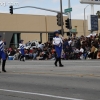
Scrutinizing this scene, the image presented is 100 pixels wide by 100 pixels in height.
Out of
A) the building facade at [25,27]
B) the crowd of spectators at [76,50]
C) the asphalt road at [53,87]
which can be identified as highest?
the building facade at [25,27]

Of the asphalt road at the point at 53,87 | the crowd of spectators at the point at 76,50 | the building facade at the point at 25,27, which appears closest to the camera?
the asphalt road at the point at 53,87

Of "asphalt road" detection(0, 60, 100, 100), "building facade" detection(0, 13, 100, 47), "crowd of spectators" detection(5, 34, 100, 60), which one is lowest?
"asphalt road" detection(0, 60, 100, 100)

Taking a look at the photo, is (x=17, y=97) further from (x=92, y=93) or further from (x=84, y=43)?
(x=84, y=43)

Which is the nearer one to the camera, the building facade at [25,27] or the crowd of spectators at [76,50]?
the crowd of spectators at [76,50]

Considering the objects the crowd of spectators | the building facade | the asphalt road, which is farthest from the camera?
the building facade

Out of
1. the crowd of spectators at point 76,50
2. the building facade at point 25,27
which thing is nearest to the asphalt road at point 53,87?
the crowd of spectators at point 76,50

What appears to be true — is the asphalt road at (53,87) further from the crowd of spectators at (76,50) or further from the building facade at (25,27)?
the building facade at (25,27)

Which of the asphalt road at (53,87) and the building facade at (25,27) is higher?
→ the building facade at (25,27)

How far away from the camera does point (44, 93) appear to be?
10.7 metres

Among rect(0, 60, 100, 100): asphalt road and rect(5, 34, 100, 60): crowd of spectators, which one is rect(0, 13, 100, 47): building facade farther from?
rect(0, 60, 100, 100): asphalt road

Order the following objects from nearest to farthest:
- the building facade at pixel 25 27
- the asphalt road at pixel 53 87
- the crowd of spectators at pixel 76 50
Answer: the asphalt road at pixel 53 87 < the crowd of spectators at pixel 76 50 < the building facade at pixel 25 27

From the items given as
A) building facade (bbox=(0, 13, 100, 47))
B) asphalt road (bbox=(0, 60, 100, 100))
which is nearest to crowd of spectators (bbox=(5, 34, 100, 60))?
asphalt road (bbox=(0, 60, 100, 100))

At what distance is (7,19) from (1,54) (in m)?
48.0

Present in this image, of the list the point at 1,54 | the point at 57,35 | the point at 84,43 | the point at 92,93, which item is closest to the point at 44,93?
the point at 92,93
